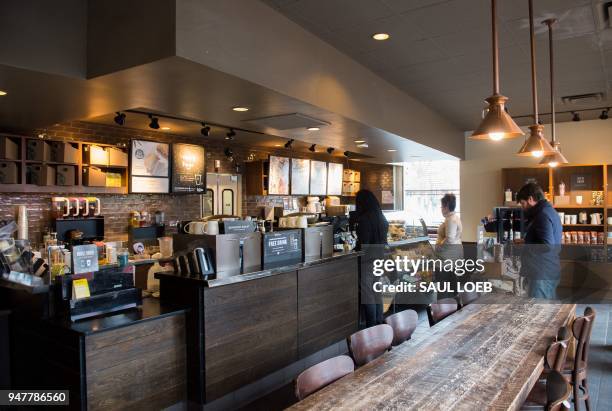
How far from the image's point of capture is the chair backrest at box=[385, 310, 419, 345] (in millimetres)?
2869

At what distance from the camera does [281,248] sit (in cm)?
404

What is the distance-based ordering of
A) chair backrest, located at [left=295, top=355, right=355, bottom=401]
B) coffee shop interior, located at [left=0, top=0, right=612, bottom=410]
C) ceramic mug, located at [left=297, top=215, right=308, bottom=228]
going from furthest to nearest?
ceramic mug, located at [left=297, top=215, right=308, bottom=228], coffee shop interior, located at [left=0, top=0, right=612, bottom=410], chair backrest, located at [left=295, top=355, right=355, bottom=401]

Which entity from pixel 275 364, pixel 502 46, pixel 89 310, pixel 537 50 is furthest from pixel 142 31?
pixel 537 50

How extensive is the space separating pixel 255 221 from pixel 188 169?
9.09 feet

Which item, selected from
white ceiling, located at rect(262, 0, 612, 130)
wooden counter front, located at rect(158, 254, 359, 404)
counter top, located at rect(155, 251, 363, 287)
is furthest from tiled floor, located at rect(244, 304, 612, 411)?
white ceiling, located at rect(262, 0, 612, 130)

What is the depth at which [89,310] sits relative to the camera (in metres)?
2.89

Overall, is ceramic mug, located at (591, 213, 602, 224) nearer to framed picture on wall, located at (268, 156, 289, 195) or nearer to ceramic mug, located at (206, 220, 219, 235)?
framed picture on wall, located at (268, 156, 289, 195)

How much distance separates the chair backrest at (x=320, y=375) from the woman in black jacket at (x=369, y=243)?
2873mm

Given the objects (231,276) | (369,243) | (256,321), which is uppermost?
(369,243)

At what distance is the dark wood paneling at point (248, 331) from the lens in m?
3.26

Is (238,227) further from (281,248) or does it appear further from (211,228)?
(281,248)

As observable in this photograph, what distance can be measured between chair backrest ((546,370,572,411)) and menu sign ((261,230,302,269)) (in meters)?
2.33

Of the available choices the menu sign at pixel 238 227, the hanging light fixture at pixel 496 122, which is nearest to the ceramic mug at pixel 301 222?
the menu sign at pixel 238 227

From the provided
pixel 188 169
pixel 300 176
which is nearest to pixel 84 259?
pixel 188 169
